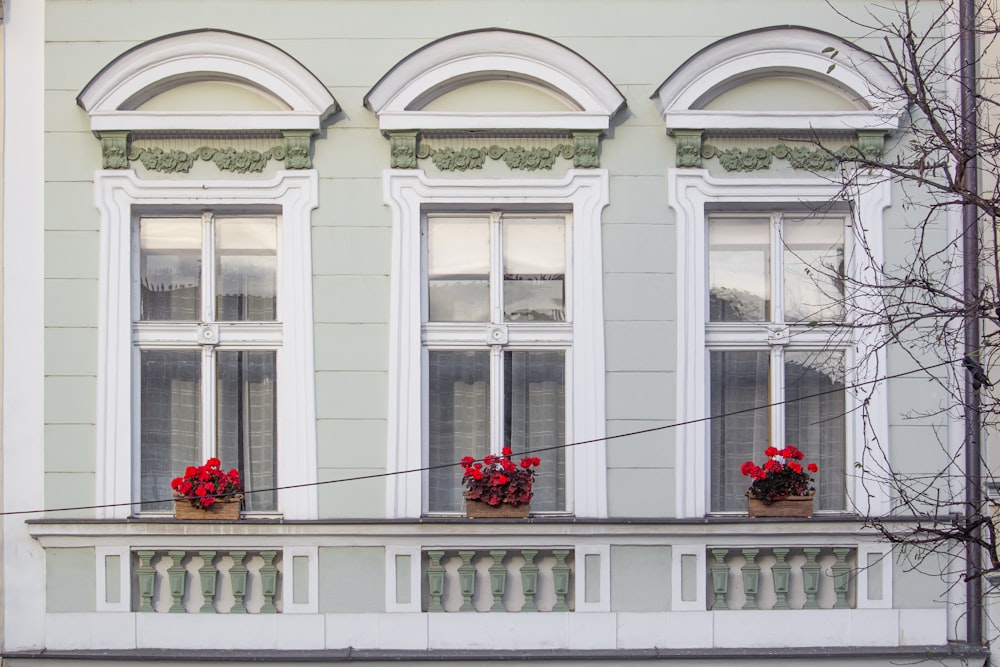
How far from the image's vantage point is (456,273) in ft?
25.8

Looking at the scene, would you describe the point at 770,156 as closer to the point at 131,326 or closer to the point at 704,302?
the point at 704,302

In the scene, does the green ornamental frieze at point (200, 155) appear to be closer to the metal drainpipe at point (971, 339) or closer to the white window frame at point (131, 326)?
the white window frame at point (131, 326)

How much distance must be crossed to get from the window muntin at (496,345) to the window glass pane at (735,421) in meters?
1.01

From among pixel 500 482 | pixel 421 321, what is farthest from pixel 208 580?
pixel 421 321

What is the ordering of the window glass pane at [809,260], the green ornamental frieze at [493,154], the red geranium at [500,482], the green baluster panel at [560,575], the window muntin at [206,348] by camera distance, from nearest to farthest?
the red geranium at [500,482] → the green baluster panel at [560,575] → the green ornamental frieze at [493,154] → the window muntin at [206,348] → the window glass pane at [809,260]

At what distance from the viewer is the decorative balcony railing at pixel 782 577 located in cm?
753

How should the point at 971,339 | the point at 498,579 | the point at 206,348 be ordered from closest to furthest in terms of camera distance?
1. the point at 971,339
2. the point at 498,579
3. the point at 206,348

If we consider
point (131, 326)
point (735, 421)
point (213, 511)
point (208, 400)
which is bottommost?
point (213, 511)

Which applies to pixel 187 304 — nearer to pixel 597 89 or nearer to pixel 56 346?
pixel 56 346

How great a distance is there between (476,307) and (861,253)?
257 centimetres

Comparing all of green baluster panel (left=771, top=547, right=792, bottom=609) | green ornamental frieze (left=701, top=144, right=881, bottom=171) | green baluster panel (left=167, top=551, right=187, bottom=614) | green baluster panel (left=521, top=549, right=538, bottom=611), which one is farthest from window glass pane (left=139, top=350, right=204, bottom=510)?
green baluster panel (left=771, top=547, right=792, bottom=609)

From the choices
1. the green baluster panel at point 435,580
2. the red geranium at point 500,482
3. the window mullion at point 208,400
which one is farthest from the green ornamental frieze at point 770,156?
the window mullion at point 208,400

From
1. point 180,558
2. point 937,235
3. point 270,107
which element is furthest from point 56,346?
point 937,235

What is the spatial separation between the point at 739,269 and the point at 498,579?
8.54 ft
